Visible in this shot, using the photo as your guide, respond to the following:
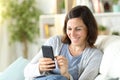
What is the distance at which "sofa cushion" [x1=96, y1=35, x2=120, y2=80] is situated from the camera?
165 centimetres

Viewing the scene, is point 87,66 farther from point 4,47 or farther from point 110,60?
point 4,47

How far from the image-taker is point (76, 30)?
1.84 meters

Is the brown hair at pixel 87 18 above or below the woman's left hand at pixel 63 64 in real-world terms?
above

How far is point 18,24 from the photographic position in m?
3.84

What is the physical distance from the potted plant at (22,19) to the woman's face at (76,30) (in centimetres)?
204

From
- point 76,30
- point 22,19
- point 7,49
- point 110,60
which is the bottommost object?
point 7,49

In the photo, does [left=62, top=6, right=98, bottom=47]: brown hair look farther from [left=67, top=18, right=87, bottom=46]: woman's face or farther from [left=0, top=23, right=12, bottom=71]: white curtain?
[left=0, top=23, right=12, bottom=71]: white curtain

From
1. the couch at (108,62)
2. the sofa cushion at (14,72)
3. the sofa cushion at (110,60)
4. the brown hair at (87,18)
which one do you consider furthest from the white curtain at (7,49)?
the sofa cushion at (110,60)

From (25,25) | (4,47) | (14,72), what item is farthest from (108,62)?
(4,47)

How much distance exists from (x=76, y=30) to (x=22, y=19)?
6.92ft

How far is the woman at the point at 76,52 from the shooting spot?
1723 millimetres

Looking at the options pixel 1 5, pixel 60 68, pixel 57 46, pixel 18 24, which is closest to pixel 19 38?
pixel 18 24

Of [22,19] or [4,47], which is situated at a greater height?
[22,19]

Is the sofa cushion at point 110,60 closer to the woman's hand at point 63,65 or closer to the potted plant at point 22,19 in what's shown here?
the woman's hand at point 63,65
